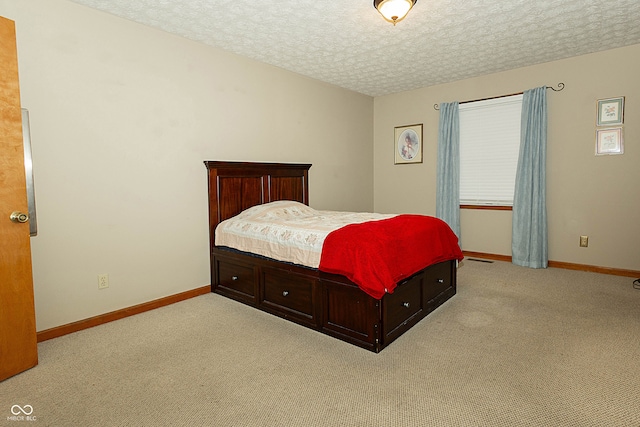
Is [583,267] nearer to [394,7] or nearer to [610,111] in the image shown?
[610,111]

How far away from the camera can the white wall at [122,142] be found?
8.53 ft

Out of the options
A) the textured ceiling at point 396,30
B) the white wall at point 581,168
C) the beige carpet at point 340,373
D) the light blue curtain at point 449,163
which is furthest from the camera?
the light blue curtain at point 449,163

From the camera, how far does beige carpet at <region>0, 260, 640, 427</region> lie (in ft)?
5.72

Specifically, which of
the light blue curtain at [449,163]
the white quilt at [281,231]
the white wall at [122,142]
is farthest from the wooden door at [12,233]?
the light blue curtain at [449,163]

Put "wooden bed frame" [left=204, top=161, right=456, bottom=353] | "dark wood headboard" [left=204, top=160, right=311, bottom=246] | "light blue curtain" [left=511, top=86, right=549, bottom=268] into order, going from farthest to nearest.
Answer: "light blue curtain" [left=511, top=86, right=549, bottom=268] → "dark wood headboard" [left=204, top=160, right=311, bottom=246] → "wooden bed frame" [left=204, top=161, right=456, bottom=353]

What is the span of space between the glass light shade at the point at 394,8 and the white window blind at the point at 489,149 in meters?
2.74

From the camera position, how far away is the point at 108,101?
9.55ft

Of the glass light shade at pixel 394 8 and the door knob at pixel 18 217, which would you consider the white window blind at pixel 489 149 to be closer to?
the glass light shade at pixel 394 8

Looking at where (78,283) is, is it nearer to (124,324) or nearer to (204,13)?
(124,324)

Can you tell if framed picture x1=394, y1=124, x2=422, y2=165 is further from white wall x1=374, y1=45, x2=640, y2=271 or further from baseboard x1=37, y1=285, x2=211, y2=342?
baseboard x1=37, y1=285, x2=211, y2=342

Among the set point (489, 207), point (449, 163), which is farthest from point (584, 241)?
point (449, 163)

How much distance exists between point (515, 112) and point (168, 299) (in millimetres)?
4758

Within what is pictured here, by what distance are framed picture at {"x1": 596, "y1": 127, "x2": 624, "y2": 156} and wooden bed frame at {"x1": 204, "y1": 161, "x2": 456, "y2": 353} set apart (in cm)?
242

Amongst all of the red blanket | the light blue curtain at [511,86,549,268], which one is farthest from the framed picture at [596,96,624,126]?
the red blanket
